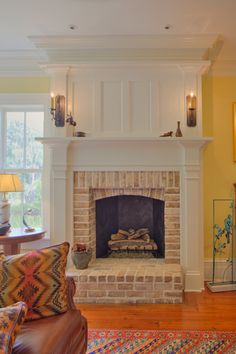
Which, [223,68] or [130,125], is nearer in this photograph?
[130,125]

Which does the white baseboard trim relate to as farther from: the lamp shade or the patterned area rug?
the lamp shade

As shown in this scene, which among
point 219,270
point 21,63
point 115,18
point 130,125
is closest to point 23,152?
point 21,63

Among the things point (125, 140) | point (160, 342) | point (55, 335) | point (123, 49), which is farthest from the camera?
point (123, 49)

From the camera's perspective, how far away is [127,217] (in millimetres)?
3889

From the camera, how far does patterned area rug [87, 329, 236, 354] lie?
2.11m

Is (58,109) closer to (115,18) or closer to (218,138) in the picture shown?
(115,18)

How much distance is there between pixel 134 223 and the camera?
3.89 meters

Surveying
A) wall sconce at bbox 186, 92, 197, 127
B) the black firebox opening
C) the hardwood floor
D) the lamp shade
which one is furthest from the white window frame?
wall sconce at bbox 186, 92, 197, 127

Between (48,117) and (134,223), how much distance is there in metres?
1.80

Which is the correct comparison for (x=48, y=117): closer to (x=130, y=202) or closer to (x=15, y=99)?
(x=15, y=99)

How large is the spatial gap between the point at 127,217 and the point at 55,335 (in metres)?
2.55

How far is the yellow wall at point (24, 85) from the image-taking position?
367cm

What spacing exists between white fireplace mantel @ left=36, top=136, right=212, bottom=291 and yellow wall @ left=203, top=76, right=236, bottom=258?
0.38 meters

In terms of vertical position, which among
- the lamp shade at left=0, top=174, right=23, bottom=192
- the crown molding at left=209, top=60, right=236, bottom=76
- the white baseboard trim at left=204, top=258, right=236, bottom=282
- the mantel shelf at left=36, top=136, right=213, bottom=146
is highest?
the crown molding at left=209, top=60, right=236, bottom=76
